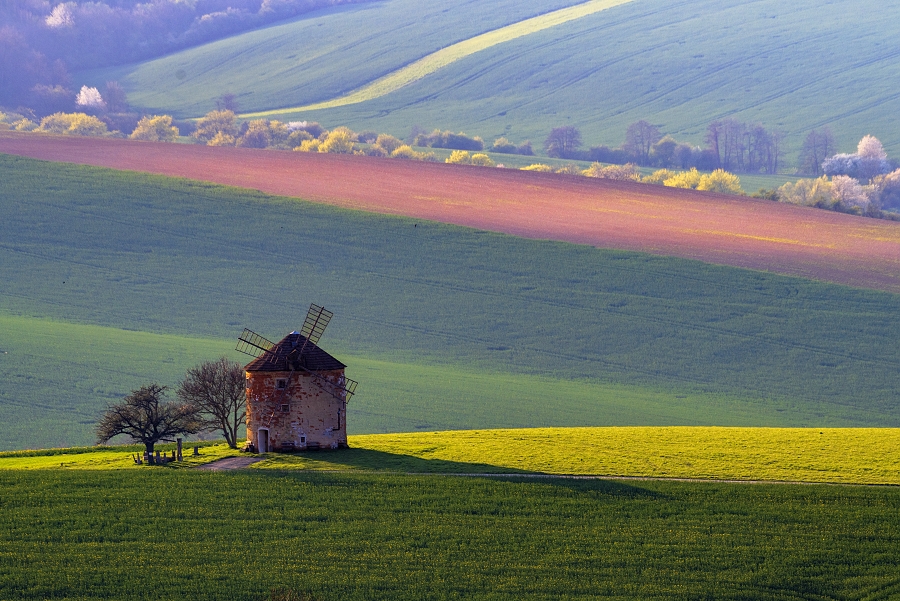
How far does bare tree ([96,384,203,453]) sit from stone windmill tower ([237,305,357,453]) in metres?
3.21

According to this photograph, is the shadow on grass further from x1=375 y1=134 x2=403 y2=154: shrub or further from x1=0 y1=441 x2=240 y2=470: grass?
x1=375 y1=134 x2=403 y2=154: shrub

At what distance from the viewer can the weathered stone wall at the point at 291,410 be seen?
39.7 metres

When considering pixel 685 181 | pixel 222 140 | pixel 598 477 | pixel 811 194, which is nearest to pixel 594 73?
pixel 222 140

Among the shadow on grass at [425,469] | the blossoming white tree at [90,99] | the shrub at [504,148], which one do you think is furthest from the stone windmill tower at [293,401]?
the blossoming white tree at [90,99]

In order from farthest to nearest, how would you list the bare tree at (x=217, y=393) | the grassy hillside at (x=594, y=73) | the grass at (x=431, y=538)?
the grassy hillside at (x=594, y=73) → the bare tree at (x=217, y=393) → the grass at (x=431, y=538)

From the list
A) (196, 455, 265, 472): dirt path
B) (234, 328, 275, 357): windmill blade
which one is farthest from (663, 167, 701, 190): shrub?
(196, 455, 265, 472): dirt path

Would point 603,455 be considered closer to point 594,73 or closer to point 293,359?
point 293,359

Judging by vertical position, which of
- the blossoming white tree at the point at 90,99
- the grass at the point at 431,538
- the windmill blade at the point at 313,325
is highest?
the blossoming white tree at the point at 90,99

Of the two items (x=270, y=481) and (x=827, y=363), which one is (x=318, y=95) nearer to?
(x=827, y=363)

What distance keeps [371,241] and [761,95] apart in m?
90.2

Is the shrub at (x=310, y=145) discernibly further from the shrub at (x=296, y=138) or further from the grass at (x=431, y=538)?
the grass at (x=431, y=538)

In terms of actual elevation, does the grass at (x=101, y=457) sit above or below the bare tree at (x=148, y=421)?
below

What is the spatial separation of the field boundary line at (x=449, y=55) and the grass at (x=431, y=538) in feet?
429

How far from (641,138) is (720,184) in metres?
35.6
